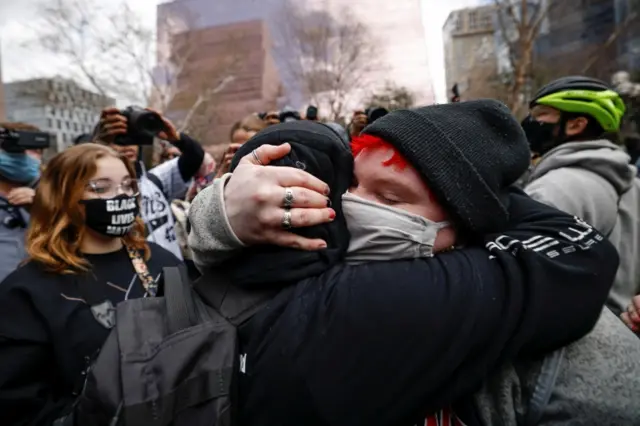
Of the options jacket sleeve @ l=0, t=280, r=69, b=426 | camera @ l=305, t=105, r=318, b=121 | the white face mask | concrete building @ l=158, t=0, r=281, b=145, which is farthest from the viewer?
concrete building @ l=158, t=0, r=281, b=145

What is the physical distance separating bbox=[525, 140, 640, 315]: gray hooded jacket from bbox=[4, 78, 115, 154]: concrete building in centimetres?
1874

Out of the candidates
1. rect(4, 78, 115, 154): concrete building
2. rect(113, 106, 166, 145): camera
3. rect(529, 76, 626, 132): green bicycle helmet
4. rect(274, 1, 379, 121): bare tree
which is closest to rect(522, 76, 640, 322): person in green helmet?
rect(529, 76, 626, 132): green bicycle helmet

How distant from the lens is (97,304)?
1.72 metres

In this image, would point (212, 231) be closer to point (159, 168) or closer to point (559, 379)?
point (559, 379)

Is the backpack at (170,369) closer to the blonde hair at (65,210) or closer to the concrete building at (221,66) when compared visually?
the blonde hair at (65,210)

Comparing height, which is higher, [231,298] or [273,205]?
[273,205]

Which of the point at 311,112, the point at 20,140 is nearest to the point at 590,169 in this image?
the point at 311,112

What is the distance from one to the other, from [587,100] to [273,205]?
1.79 m

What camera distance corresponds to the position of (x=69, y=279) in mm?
1736

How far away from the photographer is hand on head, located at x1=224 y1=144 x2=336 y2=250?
0.80m

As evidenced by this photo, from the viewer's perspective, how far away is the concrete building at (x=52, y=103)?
1788 centimetres

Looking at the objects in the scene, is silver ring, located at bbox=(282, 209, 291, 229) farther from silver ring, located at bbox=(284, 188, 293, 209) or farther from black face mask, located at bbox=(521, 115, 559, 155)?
black face mask, located at bbox=(521, 115, 559, 155)

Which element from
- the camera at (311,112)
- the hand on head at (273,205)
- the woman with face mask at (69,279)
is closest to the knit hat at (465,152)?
the hand on head at (273,205)

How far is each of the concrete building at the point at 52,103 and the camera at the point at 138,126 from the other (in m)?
16.9
